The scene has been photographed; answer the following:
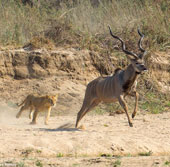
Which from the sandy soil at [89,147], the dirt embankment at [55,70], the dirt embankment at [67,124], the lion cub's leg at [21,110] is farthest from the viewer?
the dirt embankment at [55,70]

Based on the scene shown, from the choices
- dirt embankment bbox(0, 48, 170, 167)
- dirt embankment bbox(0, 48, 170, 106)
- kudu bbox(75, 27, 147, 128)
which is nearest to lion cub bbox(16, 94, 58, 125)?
dirt embankment bbox(0, 48, 170, 167)

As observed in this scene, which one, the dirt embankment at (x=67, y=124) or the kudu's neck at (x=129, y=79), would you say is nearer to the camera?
the dirt embankment at (x=67, y=124)

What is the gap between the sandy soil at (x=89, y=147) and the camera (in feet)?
26.1

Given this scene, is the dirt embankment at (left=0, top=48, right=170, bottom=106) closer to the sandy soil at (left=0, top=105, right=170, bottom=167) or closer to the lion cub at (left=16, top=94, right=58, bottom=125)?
the lion cub at (left=16, top=94, right=58, bottom=125)

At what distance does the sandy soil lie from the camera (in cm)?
794

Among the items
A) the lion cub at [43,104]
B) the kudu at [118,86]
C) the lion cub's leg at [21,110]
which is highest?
the kudu at [118,86]

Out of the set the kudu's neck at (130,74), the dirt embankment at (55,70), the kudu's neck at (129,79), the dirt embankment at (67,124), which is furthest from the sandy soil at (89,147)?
the dirt embankment at (55,70)

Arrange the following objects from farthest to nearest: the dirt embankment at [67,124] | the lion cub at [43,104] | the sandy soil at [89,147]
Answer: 1. the lion cub at [43,104]
2. the dirt embankment at [67,124]
3. the sandy soil at [89,147]

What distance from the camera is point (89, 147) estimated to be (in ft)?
29.7

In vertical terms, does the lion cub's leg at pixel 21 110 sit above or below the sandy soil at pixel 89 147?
below

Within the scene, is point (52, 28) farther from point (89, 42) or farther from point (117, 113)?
point (117, 113)

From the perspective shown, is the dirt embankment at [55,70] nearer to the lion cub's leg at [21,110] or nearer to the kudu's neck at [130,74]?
the lion cub's leg at [21,110]

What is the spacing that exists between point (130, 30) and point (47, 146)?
9.32 metres

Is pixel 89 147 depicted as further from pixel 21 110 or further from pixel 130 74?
pixel 21 110
